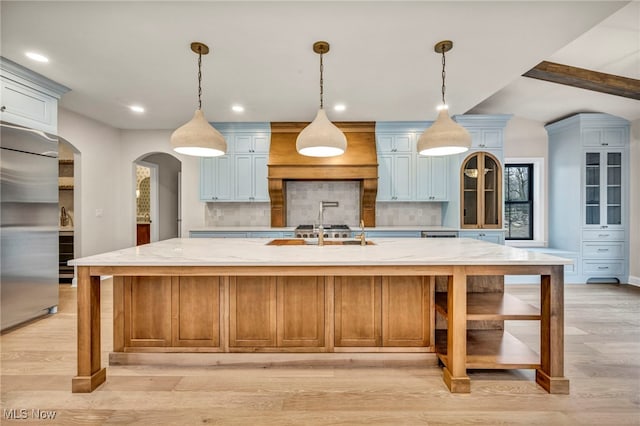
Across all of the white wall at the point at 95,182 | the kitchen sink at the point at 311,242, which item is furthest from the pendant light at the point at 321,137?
the white wall at the point at 95,182

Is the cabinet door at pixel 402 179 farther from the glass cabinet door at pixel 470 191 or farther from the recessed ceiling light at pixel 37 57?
the recessed ceiling light at pixel 37 57

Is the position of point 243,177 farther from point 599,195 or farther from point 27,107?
point 599,195

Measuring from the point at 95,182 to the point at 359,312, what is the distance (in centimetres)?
465

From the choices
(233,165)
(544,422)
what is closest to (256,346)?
(544,422)

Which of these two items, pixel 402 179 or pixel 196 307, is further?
pixel 402 179

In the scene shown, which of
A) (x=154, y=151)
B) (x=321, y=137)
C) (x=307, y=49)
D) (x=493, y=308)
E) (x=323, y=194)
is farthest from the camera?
(x=154, y=151)

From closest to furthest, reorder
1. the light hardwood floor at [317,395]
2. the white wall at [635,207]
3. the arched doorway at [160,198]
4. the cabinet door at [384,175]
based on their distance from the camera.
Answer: the light hardwood floor at [317,395] < the white wall at [635,207] < the cabinet door at [384,175] < the arched doorway at [160,198]

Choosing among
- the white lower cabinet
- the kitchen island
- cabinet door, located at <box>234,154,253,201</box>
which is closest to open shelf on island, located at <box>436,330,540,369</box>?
the kitchen island

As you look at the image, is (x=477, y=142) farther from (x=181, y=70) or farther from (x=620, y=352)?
(x=181, y=70)

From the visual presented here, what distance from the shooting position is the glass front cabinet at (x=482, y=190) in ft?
15.7

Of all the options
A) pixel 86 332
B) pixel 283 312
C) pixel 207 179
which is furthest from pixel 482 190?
pixel 86 332

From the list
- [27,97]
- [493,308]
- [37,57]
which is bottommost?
[493,308]

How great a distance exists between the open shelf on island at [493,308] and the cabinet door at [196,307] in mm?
1588

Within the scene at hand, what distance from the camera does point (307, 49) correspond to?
2.80 meters
